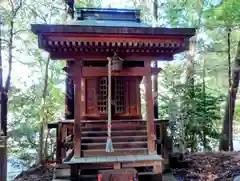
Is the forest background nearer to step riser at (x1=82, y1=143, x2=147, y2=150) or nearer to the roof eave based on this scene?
step riser at (x1=82, y1=143, x2=147, y2=150)

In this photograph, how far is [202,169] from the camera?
6.02m

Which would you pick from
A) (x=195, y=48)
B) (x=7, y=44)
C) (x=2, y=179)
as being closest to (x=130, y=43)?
(x=2, y=179)

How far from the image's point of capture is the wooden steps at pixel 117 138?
5172 mm

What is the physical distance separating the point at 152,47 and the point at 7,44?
5.97 metres

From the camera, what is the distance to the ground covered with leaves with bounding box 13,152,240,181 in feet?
17.4

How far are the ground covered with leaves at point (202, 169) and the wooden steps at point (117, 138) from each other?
1429 mm

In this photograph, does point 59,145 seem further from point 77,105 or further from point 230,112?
point 230,112

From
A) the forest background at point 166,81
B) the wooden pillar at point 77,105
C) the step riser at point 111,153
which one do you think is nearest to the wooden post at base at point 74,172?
the wooden pillar at point 77,105

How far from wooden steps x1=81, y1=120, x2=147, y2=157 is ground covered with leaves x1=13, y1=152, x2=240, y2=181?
1429 mm

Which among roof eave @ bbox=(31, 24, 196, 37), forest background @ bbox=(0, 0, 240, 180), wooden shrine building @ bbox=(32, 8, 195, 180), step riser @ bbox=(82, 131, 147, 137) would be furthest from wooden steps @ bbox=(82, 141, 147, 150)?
forest background @ bbox=(0, 0, 240, 180)

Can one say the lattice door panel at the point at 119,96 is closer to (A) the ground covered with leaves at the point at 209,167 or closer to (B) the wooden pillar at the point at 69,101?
(B) the wooden pillar at the point at 69,101

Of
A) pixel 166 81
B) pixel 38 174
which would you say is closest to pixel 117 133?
pixel 38 174

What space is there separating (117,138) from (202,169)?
264cm

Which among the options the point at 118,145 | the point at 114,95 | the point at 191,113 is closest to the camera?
the point at 118,145
